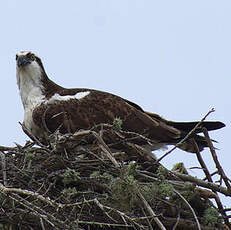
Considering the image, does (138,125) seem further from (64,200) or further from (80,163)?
(64,200)

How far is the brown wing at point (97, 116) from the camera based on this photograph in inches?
245

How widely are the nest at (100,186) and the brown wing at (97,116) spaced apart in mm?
898

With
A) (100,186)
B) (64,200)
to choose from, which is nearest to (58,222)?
Result: (64,200)

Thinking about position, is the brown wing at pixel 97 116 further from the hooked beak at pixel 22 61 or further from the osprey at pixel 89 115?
the hooked beak at pixel 22 61

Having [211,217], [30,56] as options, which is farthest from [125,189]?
[30,56]

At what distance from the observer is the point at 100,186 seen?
493 centimetres

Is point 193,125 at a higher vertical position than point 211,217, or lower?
higher

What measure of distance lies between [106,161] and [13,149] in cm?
85

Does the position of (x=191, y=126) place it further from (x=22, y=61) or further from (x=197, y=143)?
(x=22, y=61)

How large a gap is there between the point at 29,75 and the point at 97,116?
1.08m

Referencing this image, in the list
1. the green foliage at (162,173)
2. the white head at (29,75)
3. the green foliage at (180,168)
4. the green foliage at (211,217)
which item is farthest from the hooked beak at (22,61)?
the green foliage at (211,217)

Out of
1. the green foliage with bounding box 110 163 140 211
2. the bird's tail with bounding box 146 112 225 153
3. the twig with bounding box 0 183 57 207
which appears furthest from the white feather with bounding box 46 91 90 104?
the twig with bounding box 0 183 57 207

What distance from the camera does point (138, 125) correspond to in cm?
645

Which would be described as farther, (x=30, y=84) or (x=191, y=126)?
(x=30, y=84)
